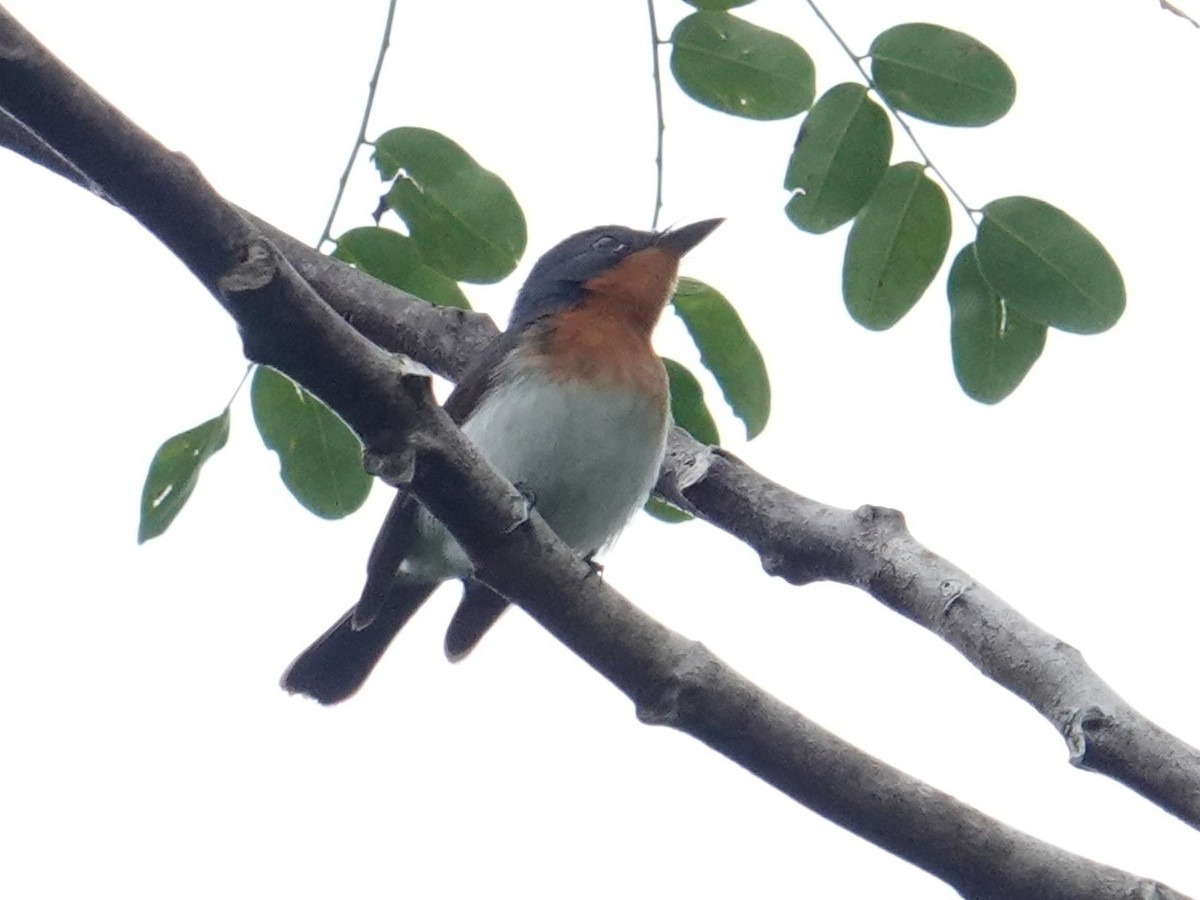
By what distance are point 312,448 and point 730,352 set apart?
1133mm

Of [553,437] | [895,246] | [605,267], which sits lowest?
[553,437]

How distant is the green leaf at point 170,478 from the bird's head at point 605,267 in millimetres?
1658

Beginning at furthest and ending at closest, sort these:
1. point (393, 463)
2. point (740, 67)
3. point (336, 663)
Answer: point (336, 663), point (740, 67), point (393, 463)

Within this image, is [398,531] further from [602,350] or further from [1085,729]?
[1085,729]

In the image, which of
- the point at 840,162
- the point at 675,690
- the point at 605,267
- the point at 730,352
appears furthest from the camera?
the point at 605,267

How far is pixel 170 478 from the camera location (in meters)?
3.82

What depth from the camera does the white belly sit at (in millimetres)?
Result: 4629

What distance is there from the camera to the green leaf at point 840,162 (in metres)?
3.77

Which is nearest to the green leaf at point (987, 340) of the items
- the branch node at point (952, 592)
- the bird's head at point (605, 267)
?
the branch node at point (952, 592)

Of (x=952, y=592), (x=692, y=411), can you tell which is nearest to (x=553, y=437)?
(x=692, y=411)

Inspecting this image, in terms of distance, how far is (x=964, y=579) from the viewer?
10.4 ft

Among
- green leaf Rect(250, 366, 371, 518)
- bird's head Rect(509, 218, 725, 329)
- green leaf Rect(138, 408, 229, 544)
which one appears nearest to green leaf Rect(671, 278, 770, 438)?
bird's head Rect(509, 218, 725, 329)

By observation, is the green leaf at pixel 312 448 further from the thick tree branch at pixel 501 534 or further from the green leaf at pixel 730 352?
the thick tree branch at pixel 501 534

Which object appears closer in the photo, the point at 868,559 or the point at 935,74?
the point at 868,559
